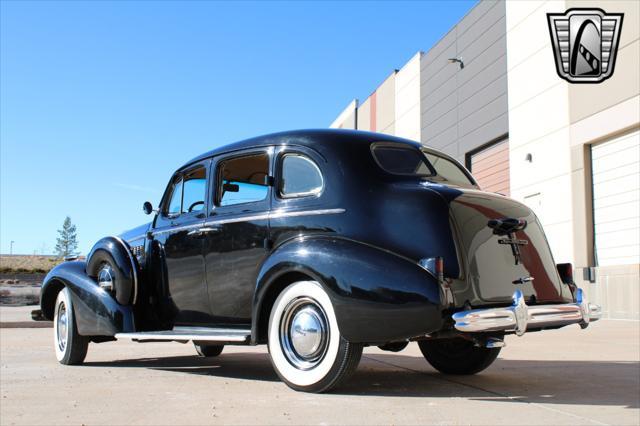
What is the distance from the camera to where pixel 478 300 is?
13.4ft

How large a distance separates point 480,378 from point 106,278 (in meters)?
3.52

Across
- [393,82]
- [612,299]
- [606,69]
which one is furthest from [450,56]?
[612,299]

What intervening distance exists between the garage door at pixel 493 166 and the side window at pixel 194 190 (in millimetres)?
20157

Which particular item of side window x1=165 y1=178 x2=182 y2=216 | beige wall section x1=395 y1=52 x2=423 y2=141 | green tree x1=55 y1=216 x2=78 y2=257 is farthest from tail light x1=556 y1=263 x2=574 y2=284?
green tree x1=55 y1=216 x2=78 y2=257

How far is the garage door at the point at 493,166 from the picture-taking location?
82.5 feet

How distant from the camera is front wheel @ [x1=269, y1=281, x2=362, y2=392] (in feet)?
13.5

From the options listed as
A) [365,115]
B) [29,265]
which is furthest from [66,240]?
[365,115]

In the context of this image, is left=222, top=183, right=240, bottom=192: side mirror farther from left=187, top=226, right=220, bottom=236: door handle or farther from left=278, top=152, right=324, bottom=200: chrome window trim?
left=278, top=152, right=324, bottom=200: chrome window trim

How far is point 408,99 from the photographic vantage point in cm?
3444

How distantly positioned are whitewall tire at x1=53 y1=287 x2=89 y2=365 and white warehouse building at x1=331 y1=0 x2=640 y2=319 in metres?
15.6

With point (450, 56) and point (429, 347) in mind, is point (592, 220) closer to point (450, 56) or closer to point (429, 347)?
point (450, 56)

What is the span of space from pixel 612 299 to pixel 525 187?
607 cm

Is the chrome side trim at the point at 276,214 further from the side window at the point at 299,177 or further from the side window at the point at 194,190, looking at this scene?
the side window at the point at 194,190

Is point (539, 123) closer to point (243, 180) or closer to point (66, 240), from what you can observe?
point (243, 180)
